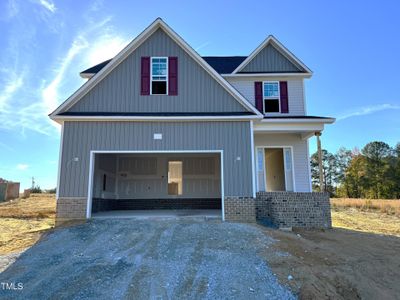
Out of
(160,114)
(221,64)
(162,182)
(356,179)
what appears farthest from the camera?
(356,179)

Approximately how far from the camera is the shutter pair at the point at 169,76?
468 inches

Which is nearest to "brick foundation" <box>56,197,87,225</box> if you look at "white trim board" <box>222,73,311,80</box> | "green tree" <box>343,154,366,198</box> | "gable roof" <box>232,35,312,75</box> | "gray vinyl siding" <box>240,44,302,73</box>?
"white trim board" <box>222,73,311,80</box>

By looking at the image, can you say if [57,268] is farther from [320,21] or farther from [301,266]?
[320,21]

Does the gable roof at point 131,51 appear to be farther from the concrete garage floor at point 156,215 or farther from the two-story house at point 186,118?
Result: the concrete garage floor at point 156,215

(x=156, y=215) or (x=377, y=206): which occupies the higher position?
(x=156, y=215)

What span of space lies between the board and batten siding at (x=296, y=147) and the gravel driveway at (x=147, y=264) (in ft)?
16.9

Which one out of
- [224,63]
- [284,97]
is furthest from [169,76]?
[284,97]

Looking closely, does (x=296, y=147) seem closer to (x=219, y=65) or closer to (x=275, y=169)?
(x=275, y=169)

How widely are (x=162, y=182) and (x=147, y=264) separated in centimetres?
985

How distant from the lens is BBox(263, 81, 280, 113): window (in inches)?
566

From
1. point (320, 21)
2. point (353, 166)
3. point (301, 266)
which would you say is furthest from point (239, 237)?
point (353, 166)

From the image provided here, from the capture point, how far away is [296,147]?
46.7 feet

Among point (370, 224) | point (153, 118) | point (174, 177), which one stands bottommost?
point (370, 224)

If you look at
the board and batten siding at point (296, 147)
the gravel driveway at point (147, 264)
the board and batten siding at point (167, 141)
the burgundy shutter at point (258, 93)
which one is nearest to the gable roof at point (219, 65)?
the burgundy shutter at point (258, 93)
